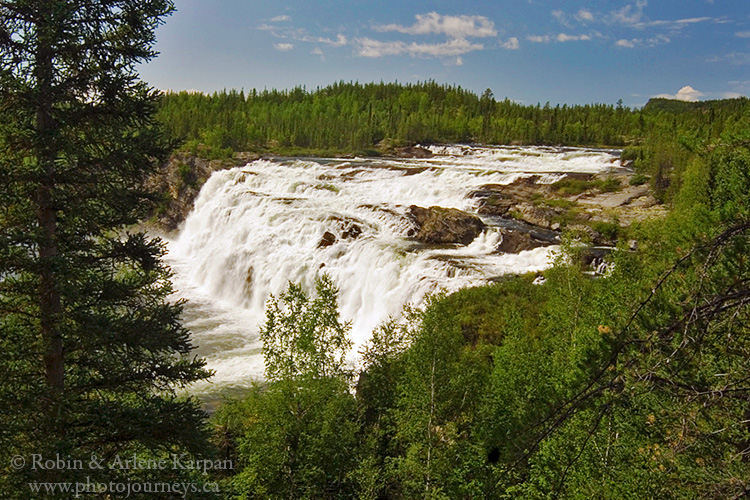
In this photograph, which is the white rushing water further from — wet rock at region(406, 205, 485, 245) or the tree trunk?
the tree trunk

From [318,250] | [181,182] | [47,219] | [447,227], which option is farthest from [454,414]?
[181,182]

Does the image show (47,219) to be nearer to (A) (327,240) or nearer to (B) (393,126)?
(A) (327,240)

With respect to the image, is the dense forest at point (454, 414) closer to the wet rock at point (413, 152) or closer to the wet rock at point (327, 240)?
the wet rock at point (327, 240)

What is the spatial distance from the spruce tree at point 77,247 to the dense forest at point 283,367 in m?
0.03

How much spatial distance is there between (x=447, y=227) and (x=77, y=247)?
2285cm

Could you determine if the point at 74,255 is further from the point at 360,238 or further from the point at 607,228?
the point at 607,228

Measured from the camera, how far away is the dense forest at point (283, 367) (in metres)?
4.09

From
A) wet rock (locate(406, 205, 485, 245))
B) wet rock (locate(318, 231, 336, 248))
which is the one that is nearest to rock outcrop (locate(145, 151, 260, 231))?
wet rock (locate(318, 231, 336, 248))

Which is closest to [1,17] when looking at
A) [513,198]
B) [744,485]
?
[744,485]

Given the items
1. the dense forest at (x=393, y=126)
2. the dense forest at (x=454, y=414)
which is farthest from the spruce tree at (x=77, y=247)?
the dense forest at (x=393, y=126)

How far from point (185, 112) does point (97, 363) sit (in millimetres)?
92752

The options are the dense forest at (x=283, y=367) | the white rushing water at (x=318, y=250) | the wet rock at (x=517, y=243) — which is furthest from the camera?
the wet rock at (x=517, y=243)

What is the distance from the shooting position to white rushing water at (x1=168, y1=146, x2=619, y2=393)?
77.6 ft

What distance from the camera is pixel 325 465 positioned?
1203 centimetres
